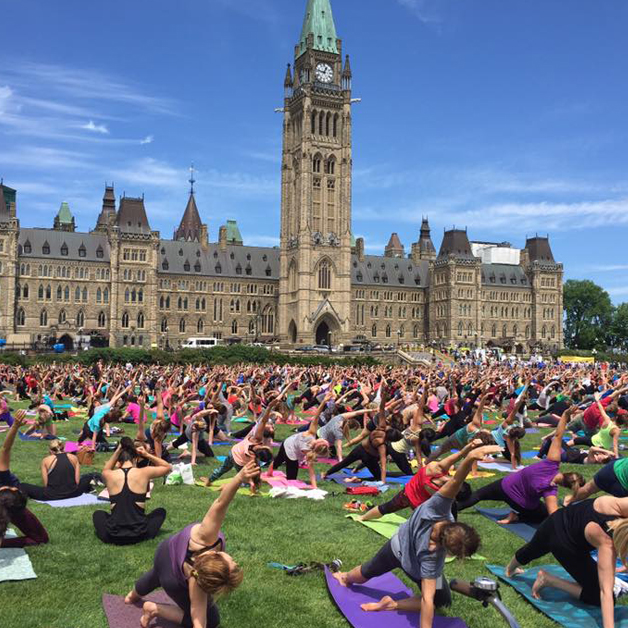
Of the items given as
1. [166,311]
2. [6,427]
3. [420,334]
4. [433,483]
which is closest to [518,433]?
[433,483]

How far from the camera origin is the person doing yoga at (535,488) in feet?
30.9

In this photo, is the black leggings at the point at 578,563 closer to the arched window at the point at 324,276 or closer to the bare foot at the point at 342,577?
the bare foot at the point at 342,577

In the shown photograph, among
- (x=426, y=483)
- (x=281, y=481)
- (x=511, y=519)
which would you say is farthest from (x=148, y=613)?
(x=281, y=481)

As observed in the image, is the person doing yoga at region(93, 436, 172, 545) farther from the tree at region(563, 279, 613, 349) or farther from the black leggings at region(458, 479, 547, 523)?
the tree at region(563, 279, 613, 349)

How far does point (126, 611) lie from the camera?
7.22 meters

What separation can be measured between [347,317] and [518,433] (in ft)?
255

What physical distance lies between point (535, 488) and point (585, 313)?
413 feet

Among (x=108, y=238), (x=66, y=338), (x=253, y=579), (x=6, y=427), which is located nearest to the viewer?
(x=253, y=579)

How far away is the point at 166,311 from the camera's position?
93.7 metres

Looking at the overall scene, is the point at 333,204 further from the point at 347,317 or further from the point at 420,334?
the point at 420,334

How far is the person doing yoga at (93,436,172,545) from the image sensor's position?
915 cm

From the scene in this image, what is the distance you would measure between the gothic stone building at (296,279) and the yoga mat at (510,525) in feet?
248

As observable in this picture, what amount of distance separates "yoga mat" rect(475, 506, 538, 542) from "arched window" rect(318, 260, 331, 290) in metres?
80.3

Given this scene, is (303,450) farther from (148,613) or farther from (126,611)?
(148,613)
